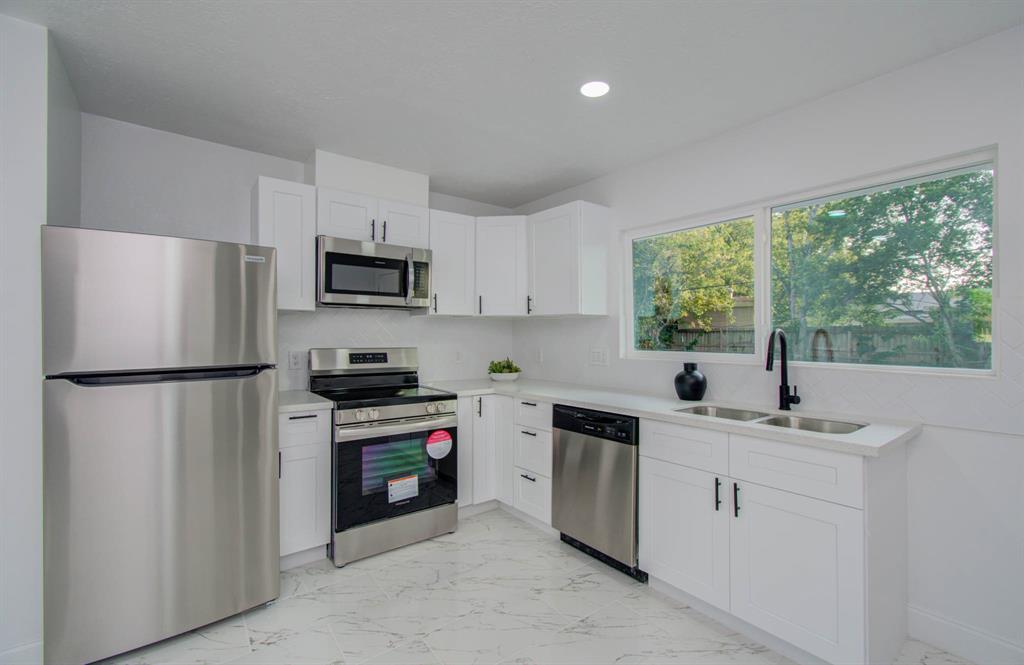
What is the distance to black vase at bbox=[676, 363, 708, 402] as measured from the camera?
2746mm

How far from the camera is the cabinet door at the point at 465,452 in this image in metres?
3.30

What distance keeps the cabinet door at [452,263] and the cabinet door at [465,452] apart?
75 centimetres

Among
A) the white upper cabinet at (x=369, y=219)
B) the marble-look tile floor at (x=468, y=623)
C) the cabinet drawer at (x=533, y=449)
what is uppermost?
the white upper cabinet at (x=369, y=219)

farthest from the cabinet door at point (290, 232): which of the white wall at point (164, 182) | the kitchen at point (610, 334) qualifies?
the white wall at point (164, 182)

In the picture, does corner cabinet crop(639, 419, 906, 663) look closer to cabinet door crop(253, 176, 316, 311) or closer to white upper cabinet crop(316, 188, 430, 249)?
white upper cabinet crop(316, 188, 430, 249)

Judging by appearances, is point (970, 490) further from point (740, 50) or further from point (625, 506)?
point (740, 50)

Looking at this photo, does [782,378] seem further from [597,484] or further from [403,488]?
[403,488]

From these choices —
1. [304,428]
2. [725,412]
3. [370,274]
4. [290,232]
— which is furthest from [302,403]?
[725,412]

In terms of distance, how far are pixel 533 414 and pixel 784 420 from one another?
1.47 meters

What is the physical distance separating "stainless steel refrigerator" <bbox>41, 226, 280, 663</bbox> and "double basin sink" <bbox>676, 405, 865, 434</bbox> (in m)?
2.16

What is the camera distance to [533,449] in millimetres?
3178

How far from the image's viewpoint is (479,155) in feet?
10.3

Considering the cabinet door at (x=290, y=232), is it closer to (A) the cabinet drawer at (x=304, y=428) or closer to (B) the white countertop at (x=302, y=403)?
(B) the white countertop at (x=302, y=403)

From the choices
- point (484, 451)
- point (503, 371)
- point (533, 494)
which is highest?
point (503, 371)
